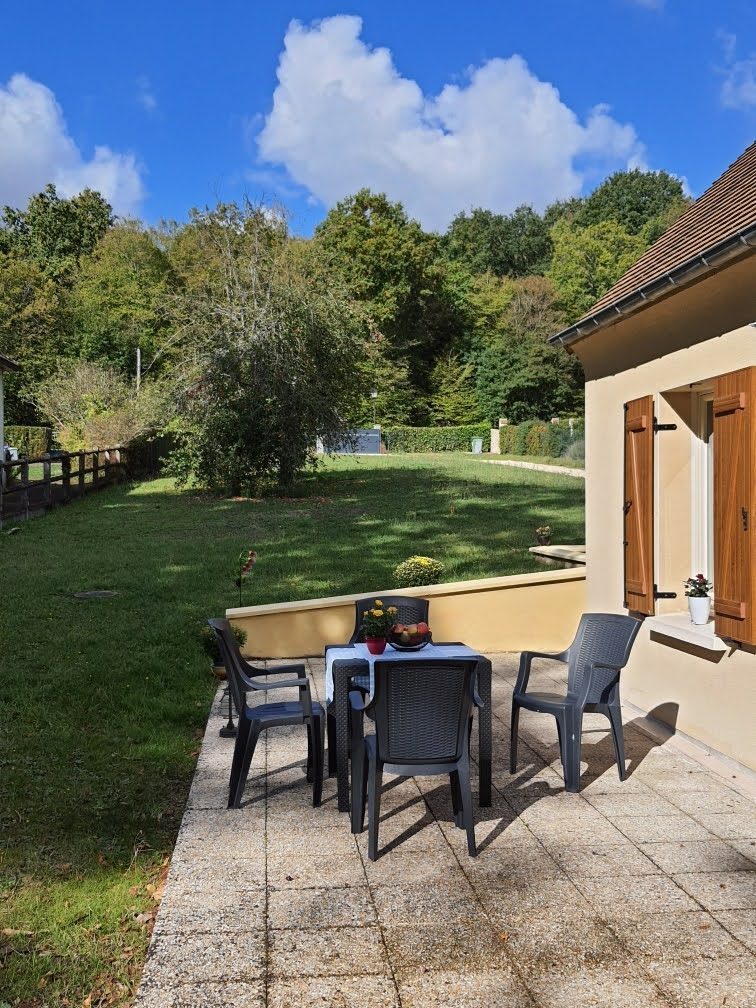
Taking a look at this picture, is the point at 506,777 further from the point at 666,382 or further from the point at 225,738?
the point at 666,382

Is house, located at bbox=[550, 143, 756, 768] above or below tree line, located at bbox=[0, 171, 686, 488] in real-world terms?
below

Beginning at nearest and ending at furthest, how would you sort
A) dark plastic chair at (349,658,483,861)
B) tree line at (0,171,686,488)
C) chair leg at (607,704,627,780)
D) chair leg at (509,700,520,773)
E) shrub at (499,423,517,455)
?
dark plastic chair at (349,658,483,861)
chair leg at (607,704,627,780)
chair leg at (509,700,520,773)
tree line at (0,171,686,488)
shrub at (499,423,517,455)

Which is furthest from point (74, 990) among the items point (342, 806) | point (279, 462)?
point (279, 462)

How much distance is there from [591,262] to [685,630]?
50715 mm

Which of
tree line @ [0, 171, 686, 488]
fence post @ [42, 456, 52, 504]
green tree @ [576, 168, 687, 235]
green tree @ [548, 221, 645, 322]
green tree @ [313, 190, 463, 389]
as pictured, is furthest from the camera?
A: green tree @ [576, 168, 687, 235]

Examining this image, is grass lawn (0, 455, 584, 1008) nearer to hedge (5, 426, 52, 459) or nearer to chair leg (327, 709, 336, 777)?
chair leg (327, 709, 336, 777)

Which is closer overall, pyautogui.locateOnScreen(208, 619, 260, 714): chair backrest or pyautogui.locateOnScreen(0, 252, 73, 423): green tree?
pyautogui.locateOnScreen(208, 619, 260, 714): chair backrest

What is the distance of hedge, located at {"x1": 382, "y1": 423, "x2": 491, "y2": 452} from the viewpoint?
4828 centimetres

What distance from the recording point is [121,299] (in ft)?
167

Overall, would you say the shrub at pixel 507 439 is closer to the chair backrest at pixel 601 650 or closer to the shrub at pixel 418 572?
the shrub at pixel 418 572

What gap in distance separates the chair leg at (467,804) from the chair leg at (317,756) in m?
1.05

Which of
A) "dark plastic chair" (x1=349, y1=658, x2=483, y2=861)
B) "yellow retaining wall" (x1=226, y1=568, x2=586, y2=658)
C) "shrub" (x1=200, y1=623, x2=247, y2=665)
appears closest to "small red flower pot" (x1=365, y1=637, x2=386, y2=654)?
"dark plastic chair" (x1=349, y1=658, x2=483, y2=861)

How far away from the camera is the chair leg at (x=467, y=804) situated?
169 inches

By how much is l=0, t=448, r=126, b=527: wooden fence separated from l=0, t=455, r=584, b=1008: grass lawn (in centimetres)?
59
